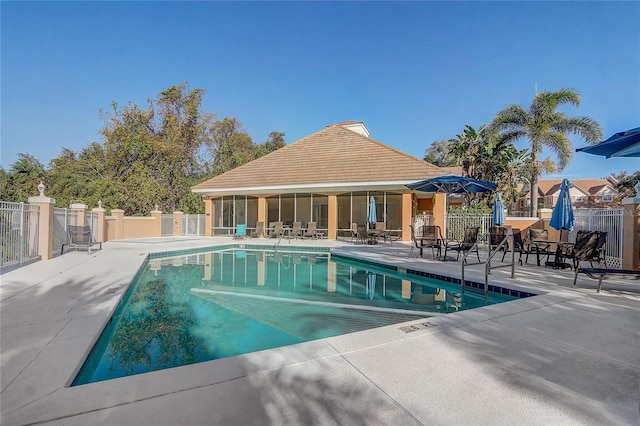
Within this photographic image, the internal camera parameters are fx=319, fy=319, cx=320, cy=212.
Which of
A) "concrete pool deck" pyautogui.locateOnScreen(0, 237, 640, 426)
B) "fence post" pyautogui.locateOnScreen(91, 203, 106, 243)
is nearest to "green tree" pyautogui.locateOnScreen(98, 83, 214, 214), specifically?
"fence post" pyautogui.locateOnScreen(91, 203, 106, 243)

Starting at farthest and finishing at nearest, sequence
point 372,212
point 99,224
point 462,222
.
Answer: point 462,222, point 372,212, point 99,224

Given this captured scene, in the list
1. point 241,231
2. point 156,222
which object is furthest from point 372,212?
point 156,222

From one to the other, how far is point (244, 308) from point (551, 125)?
20176 mm

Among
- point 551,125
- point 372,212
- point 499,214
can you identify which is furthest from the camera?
point 551,125

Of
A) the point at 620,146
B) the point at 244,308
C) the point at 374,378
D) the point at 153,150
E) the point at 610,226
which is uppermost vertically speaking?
the point at 153,150

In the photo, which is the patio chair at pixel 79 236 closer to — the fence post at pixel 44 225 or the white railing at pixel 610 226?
the fence post at pixel 44 225

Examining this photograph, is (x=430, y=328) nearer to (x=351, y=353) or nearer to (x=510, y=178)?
(x=351, y=353)

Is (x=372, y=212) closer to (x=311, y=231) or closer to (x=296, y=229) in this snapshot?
(x=311, y=231)

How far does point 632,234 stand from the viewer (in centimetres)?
735

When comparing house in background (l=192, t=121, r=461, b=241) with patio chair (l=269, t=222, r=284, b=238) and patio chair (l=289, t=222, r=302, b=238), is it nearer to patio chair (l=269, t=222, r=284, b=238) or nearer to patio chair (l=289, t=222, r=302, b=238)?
patio chair (l=269, t=222, r=284, b=238)

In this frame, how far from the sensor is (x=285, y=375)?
2580 mm

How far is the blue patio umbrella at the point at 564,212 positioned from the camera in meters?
8.51

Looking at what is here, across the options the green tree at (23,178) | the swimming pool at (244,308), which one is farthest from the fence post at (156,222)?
the green tree at (23,178)

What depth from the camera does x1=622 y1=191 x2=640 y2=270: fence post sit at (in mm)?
7285
